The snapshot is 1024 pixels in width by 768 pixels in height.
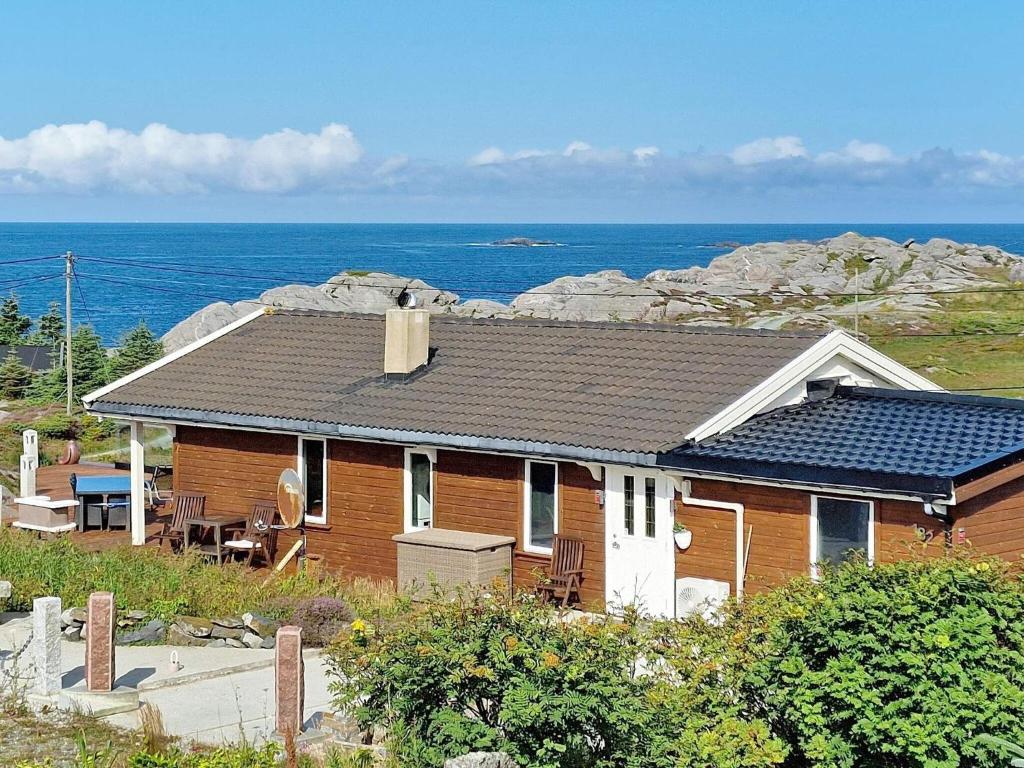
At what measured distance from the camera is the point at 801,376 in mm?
17953

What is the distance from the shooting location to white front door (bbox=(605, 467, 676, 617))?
667 inches

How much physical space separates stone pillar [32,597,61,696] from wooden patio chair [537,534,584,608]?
21.2ft

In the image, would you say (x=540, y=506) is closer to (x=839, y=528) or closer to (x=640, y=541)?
(x=640, y=541)

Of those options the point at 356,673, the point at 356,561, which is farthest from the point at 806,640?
the point at 356,561

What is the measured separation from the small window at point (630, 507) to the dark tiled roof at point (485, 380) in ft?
2.18

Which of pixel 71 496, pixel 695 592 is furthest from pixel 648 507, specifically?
pixel 71 496

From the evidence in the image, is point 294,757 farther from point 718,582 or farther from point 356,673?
point 718,582

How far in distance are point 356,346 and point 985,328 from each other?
36762 mm

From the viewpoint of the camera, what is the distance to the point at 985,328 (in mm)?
52781

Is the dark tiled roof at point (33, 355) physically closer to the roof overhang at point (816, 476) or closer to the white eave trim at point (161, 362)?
the white eave trim at point (161, 362)

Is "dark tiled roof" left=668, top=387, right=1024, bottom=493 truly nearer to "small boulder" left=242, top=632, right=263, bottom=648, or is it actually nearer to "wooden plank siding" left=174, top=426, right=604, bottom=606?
"wooden plank siding" left=174, top=426, right=604, bottom=606

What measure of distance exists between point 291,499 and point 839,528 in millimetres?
7842

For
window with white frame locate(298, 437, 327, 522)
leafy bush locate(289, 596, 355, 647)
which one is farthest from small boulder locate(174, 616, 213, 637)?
window with white frame locate(298, 437, 327, 522)

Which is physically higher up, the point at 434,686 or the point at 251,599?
the point at 434,686
